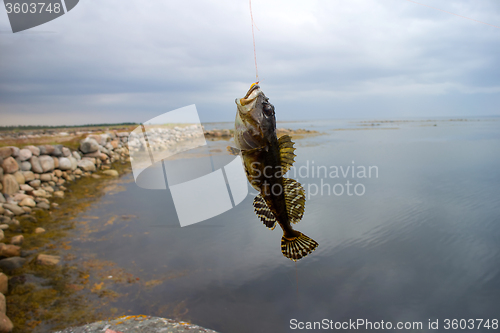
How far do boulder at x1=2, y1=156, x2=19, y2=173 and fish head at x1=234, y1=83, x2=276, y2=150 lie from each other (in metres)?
14.3

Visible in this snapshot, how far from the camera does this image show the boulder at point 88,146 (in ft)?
60.5

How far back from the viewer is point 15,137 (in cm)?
1544

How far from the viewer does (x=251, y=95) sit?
2.34 meters

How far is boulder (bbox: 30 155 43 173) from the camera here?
1367cm

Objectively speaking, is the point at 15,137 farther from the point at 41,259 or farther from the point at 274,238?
the point at 274,238

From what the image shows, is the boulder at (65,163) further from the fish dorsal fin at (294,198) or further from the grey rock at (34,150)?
the fish dorsal fin at (294,198)

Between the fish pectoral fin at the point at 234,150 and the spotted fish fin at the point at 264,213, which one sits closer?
the fish pectoral fin at the point at 234,150

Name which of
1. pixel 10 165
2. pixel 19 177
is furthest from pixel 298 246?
pixel 19 177

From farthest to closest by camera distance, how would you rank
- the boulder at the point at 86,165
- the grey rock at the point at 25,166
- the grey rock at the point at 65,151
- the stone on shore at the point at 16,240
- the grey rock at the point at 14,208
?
the boulder at the point at 86,165
the grey rock at the point at 65,151
the grey rock at the point at 25,166
the grey rock at the point at 14,208
the stone on shore at the point at 16,240

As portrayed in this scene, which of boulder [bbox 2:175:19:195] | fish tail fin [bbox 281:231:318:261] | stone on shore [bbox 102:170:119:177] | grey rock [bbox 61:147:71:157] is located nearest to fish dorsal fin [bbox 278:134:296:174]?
fish tail fin [bbox 281:231:318:261]

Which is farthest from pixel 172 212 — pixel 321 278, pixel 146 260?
pixel 321 278

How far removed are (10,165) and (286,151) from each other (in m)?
14.6

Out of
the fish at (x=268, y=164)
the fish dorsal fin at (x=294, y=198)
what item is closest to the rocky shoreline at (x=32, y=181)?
the fish at (x=268, y=164)

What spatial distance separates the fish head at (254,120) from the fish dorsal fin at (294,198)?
564 mm
